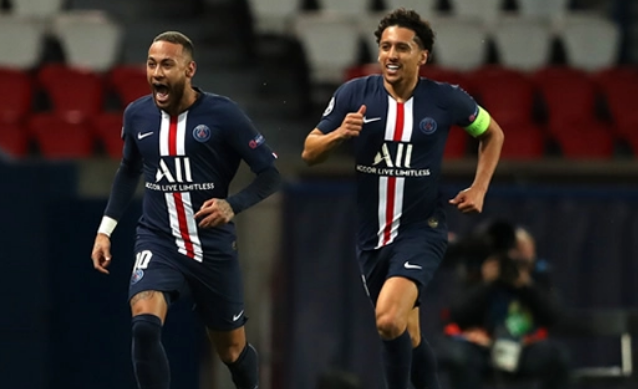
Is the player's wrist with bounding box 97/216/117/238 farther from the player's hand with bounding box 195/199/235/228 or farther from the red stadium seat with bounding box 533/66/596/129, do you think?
the red stadium seat with bounding box 533/66/596/129

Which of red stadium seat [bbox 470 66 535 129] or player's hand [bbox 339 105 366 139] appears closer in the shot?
player's hand [bbox 339 105 366 139]

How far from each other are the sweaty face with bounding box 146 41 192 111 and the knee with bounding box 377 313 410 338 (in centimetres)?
147

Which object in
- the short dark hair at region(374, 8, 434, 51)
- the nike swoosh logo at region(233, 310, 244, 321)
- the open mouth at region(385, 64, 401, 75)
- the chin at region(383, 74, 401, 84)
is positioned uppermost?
the short dark hair at region(374, 8, 434, 51)

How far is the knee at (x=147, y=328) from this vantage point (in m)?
7.57

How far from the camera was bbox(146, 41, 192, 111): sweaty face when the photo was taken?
7.73 metres

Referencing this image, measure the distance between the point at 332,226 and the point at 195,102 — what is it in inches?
136

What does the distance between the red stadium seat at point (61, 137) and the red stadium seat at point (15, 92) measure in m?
0.42

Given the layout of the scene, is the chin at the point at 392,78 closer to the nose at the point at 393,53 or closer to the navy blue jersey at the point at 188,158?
the nose at the point at 393,53

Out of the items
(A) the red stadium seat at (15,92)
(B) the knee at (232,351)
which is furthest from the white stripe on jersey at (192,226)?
(A) the red stadium seat at (15,92)

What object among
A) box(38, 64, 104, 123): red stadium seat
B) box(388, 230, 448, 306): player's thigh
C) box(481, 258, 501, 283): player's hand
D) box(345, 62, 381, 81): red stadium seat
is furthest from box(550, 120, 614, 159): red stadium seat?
box(388, 230, 448, 306): player's thigh

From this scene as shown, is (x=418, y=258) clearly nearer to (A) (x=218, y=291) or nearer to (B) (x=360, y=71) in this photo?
(A) (x=218, y=291)

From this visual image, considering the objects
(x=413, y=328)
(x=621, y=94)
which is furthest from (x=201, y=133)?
(x=621, y=94)

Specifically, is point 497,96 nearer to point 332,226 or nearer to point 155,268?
point 332,226

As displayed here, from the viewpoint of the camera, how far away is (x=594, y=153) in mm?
14289
